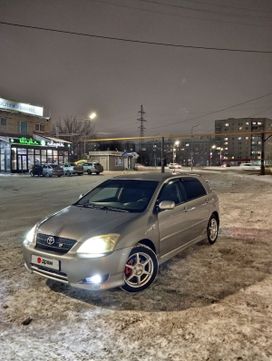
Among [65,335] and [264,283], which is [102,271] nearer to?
[65,335]

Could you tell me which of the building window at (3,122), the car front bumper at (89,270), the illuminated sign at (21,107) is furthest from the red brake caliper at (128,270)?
the building window at (3,122)

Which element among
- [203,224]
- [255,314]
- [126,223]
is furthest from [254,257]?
[126,223]

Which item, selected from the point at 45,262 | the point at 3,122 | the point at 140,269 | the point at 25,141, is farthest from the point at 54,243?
the point at 3,122

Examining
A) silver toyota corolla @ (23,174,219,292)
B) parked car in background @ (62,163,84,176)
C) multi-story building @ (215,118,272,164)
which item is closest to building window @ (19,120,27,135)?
parked car in background @ (62,163,84,176)

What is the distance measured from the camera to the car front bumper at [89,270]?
3934 mm

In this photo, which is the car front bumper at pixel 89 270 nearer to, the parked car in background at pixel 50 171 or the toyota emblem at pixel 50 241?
the toyota emblem at pixel 50 241

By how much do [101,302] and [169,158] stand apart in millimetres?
132406

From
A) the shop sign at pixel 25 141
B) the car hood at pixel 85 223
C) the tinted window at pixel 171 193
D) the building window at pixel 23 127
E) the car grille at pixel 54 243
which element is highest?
the building window at pixel 23 127

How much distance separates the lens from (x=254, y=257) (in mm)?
5992

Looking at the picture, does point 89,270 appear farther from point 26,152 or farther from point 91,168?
point 26,152

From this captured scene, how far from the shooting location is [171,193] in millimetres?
5535

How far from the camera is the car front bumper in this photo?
393 cm

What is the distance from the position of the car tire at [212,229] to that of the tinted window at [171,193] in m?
1.35

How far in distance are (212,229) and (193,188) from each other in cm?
113
